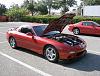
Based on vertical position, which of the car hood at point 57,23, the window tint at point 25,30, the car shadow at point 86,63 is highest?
the car hood at point 57,23

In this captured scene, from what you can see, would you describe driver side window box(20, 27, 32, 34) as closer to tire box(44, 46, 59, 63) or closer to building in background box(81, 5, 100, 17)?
tire box(44, 46, 59, 63)

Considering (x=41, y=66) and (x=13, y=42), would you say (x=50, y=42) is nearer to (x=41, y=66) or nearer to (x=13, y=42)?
(x=41, y=66)

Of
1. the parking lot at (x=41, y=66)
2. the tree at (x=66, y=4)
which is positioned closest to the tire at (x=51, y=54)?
the parking lot at (x=41, y=66)

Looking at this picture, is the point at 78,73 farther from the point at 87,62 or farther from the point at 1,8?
the point at 1,8

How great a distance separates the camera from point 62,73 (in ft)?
18.8

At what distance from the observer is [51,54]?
6.88m

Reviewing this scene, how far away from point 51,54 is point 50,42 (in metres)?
0.42

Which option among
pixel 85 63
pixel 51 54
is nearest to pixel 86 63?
pixel 85 63

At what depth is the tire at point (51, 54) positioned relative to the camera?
6.69 m

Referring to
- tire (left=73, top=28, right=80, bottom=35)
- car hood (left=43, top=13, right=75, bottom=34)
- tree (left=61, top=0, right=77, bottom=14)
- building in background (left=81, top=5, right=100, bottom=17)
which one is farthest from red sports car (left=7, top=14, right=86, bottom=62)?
tree (left=61, top=0, right=77, bottom=14)

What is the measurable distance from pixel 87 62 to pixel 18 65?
2334mm

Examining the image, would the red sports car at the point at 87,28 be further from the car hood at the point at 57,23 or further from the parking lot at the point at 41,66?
the car hood at the point at 57,23

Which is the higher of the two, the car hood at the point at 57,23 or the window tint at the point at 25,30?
the car hood at the point at 57,23

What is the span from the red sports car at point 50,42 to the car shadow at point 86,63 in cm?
21
